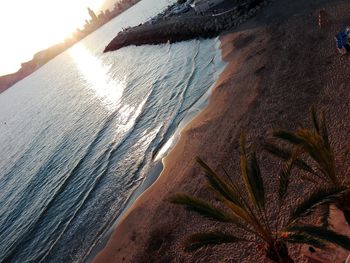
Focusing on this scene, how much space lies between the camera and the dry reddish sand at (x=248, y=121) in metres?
17.6

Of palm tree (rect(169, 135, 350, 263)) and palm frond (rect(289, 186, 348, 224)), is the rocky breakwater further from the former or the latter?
palm frond (rect(289, 186, 348, 224))

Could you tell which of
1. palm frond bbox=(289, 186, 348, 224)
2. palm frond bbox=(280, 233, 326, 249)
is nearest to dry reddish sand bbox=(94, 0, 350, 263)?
palm frond bbox=(280, 233, 326, 249)

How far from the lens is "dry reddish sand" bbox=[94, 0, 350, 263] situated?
57.7 ft

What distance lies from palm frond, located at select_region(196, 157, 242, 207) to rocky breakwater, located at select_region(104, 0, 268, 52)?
4054 centimetres

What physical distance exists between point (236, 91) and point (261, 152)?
34.6ft

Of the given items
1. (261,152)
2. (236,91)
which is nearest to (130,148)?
(236,91)

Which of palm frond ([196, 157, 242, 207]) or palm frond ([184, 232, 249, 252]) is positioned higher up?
palm frond ([196, 157, 242, 207])

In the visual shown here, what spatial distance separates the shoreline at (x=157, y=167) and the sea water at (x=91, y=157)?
0.40 m

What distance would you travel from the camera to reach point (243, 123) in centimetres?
2370

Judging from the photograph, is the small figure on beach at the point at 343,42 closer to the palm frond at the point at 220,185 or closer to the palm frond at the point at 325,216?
the palm frond at the point at 325,216

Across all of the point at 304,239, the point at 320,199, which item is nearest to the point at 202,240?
the point at 304,239

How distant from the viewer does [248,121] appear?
23531 mm

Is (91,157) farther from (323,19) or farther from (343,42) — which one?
(323,19)

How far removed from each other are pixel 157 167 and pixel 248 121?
8.19 m
